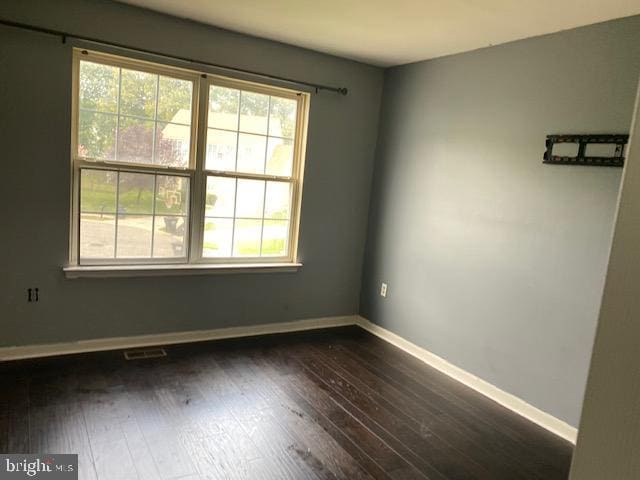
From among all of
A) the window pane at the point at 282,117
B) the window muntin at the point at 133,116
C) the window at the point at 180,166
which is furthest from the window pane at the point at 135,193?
the window pane at the point at 282,117

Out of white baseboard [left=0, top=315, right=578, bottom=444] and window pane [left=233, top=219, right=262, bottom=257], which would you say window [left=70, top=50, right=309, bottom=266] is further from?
white baseboard [left=0, top=315, right=578, bottom=444]

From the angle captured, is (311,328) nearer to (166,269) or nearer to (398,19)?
(166,269)

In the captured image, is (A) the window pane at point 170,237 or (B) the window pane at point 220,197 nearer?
(A) the window pane at point 170,237

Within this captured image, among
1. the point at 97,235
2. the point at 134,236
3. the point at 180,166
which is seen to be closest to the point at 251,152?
the point at 180,166

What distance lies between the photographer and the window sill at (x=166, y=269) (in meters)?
3.12

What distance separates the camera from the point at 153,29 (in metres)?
3.12

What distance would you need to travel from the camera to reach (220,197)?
3.62 m

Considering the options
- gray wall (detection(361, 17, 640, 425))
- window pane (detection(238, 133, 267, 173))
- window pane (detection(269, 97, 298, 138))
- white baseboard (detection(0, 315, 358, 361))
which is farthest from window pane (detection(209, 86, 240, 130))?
white baseboard (detection(0, 315, 358, 361))

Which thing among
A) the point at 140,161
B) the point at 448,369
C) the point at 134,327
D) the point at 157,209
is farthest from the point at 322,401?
the point at 140,161

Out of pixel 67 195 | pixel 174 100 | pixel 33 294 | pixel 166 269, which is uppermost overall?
pixel 174 100

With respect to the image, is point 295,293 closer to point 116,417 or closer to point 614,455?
point 116,417

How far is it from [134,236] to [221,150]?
93 cm

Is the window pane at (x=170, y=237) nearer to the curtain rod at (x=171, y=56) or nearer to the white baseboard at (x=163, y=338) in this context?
the white baseboard at (x=163, y=338)

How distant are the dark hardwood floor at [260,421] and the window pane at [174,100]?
173cm
